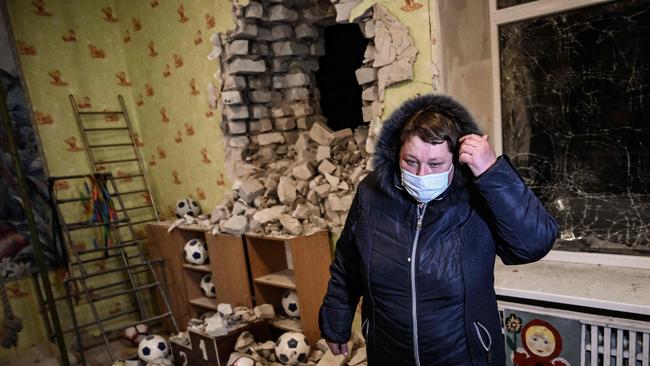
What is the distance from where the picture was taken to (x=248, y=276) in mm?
3168

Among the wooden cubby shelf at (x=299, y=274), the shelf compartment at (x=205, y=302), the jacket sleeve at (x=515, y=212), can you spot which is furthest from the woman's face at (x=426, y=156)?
the shelf compartment at (x=205, y=302)

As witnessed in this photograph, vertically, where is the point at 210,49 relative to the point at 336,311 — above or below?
above

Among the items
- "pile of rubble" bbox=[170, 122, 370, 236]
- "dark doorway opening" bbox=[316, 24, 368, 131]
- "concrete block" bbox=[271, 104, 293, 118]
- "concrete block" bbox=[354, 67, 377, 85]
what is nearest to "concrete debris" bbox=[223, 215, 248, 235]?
"pile of rubble" bbox=[170, 122, 370, 236]

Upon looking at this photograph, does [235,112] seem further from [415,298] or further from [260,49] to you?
[415,298]

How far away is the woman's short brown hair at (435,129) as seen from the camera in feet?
4.17

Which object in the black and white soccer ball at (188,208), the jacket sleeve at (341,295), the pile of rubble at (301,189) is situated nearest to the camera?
the jacket sleeve at (341,295)

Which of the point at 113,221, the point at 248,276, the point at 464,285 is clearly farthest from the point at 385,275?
the point at 113,221

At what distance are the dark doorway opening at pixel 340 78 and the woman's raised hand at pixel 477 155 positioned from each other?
236 cm

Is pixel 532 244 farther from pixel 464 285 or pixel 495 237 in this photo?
pixel 464 285

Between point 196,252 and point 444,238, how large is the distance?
2.68 metres

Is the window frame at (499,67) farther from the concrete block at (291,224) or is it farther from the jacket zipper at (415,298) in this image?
the concrete block at (291,224)

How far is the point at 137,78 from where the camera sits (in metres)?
4.24

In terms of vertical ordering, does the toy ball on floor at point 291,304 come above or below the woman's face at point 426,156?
below

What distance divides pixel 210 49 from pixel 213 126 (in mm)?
629
